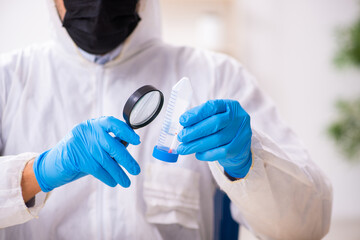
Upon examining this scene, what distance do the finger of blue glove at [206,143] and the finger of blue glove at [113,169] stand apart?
6.4 inches

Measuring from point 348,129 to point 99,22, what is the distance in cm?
204

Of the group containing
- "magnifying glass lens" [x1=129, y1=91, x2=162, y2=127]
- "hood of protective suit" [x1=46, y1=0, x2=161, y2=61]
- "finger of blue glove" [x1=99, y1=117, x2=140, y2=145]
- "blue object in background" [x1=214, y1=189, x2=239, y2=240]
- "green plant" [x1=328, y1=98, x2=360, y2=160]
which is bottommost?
"green plant" [x1=328, y1=98, x2=360, y2=160]

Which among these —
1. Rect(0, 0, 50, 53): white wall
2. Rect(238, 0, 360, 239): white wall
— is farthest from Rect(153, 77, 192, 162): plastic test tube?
Rect(238, 0, 360, 239): white wall

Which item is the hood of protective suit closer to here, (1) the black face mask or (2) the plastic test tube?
(1) the black face mask

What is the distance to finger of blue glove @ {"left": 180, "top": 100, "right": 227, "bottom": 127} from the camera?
0.73 metres

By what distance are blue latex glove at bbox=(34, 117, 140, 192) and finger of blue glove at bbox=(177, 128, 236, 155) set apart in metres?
0.11

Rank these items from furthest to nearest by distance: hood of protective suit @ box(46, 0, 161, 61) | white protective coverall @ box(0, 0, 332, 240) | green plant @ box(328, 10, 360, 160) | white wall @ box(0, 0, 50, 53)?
green plant @ box(328, 10, 360, 160) → white wall @ box(0, 0, 50, 53) → hood of protective suit @ box(46, 0, 161, 61) → white protective coverall @ box(0, 0, 332, 240)

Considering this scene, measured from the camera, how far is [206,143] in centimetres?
74

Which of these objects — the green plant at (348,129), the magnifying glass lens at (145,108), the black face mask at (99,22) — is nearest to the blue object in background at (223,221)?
the magnifying glass lens at (145,108)

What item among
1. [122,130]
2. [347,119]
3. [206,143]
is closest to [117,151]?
[122,130]

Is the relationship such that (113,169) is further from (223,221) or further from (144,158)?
(223,221)

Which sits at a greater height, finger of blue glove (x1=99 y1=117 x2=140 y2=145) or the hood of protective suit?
the hood of protective suit

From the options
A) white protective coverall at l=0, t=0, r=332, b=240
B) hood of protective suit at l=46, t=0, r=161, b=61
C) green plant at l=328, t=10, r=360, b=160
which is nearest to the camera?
white protective coverall at l=0, t=0, r=332, b=240

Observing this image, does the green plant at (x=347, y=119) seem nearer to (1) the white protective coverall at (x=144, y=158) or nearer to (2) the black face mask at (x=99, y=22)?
(1) the white protective coverall at (x=144, y=158)
